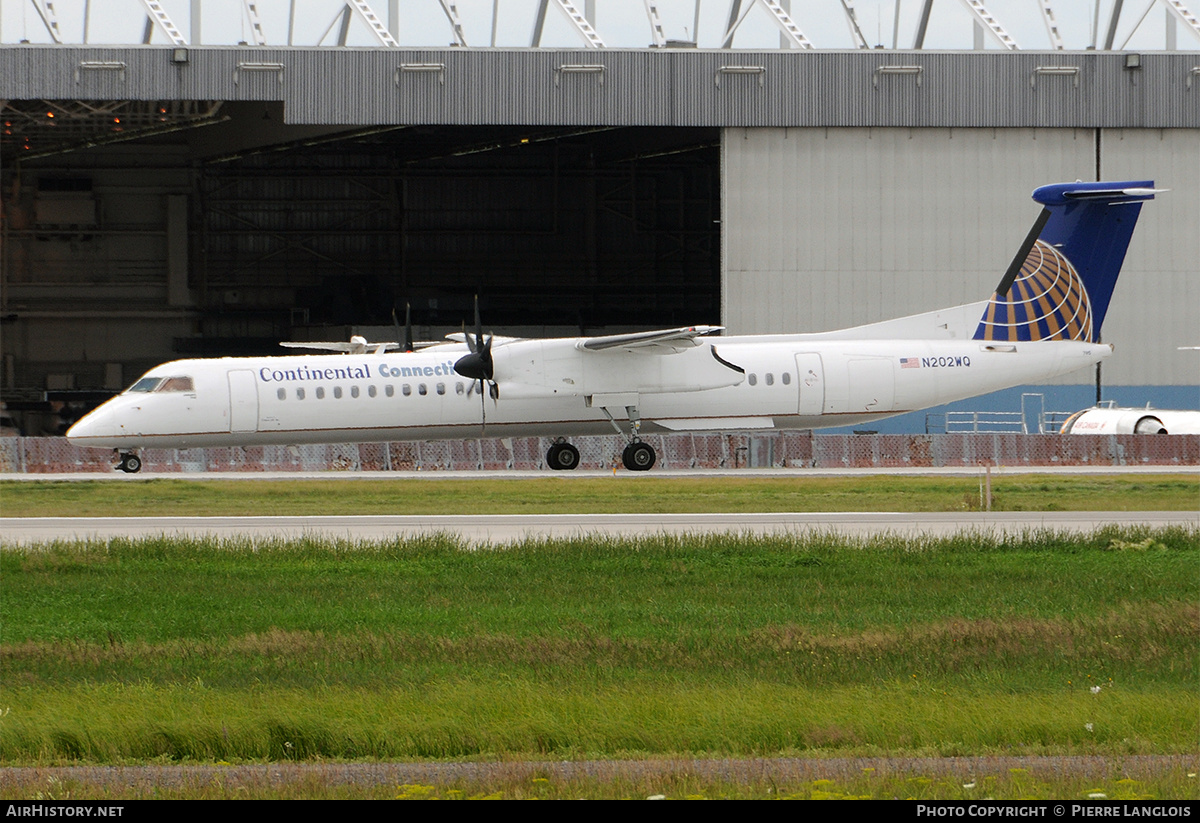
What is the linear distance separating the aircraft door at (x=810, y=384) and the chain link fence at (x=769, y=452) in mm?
2343

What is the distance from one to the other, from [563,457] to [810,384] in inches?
255

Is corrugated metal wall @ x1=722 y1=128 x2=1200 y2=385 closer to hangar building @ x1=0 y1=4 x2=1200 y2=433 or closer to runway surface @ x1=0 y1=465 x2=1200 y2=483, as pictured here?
hangar building @ x1=0 y1=4 x2=1200 y2=433

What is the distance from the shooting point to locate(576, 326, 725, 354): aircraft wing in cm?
3053

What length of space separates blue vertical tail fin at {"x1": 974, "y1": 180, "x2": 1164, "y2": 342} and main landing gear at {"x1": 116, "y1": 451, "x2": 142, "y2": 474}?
21.9 meters

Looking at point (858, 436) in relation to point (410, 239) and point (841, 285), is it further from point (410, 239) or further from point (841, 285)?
point (410, 239)

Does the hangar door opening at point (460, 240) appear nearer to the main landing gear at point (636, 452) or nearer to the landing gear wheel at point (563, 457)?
the landing gear wheel at point (563, 457)

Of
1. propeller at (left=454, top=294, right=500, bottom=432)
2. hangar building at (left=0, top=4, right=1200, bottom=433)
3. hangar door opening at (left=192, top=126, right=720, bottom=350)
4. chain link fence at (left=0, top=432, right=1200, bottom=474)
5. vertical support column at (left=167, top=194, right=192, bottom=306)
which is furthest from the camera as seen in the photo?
hangar door opening at (left=192, top=126, right=720, bottom=350)

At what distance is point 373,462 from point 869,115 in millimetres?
20412

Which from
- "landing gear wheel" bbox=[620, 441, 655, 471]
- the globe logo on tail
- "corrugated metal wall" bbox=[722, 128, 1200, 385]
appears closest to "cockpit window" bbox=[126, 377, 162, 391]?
"landing gear wheel" bbox=[620, 441, 655, 471]

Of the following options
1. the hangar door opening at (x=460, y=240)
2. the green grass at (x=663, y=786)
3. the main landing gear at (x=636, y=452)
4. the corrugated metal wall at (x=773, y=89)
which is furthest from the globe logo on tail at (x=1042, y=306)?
the hangar door opening at (x=460, y=240)

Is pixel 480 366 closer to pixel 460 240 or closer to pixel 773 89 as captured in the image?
pixel 773 89

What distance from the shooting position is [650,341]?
3106 cm

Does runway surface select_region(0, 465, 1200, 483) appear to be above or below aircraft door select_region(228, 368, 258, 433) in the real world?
below

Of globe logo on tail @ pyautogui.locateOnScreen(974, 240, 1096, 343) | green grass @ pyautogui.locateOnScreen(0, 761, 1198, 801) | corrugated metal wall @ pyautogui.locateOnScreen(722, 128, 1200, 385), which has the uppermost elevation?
corrugated metal wall @ pyautogui.locateOnScreen(722, 128, 1200, 385)
